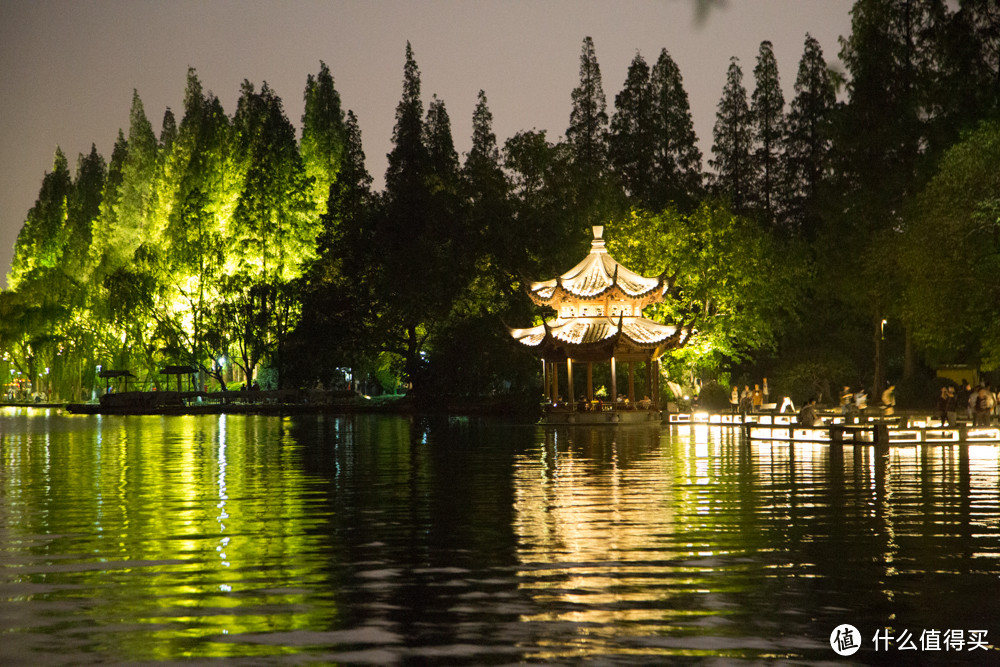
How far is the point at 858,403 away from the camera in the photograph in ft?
124

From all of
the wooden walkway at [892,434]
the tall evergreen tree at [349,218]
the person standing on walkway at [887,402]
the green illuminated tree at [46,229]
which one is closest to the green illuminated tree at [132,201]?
the green illuminated tree at [46,229]

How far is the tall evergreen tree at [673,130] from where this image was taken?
7312 centimetres

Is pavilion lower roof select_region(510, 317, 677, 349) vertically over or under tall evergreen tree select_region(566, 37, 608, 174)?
under

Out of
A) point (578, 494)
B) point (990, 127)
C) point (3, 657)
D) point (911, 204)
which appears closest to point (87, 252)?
point (911, 204)

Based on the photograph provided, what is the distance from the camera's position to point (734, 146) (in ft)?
237

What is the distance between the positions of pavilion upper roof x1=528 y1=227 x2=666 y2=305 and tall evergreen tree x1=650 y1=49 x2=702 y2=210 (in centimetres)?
2972

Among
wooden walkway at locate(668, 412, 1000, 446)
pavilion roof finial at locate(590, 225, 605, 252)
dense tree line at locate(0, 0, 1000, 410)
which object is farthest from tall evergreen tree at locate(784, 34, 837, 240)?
wooden walkway at locate(668, 412, 1000, 446)

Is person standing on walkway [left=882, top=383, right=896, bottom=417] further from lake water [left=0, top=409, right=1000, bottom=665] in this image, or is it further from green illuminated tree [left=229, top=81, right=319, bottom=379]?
green illuminated tree [left=229, top=81, right=319, bottom=379]

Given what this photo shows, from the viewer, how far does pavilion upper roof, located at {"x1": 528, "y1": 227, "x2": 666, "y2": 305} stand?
1684 inches

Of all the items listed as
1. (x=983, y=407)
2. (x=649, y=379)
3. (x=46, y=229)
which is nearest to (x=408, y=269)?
(x=649, y=379)

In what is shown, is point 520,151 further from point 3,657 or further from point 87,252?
point 3,657

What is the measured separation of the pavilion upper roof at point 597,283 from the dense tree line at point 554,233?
408cm

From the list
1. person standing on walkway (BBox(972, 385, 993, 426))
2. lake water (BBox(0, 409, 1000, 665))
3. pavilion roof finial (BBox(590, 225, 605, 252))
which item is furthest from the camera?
pavilion roof finial (BBox(590, 225, 605, 252))

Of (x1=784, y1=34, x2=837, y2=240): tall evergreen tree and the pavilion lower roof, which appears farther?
(x1=784, y1=34, x2=837, y2=240): tall evergreen tree
